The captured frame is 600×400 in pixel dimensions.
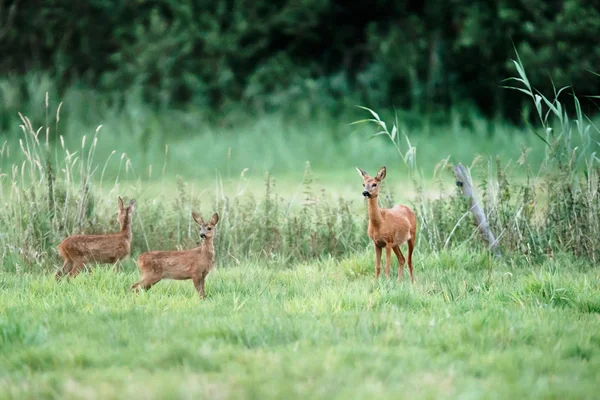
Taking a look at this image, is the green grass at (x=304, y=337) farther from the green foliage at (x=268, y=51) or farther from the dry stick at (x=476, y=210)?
the green foliage at (x=268, y=51)

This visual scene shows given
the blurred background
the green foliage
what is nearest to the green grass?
the blurred background

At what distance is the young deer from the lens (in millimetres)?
7324

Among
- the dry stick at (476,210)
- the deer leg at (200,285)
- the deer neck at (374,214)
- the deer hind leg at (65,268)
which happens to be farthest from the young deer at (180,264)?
the dry stick at (476,210)

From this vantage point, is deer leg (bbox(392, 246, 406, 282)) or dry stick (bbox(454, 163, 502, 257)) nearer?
deer leg (bbox(392, 246, 406, 282))

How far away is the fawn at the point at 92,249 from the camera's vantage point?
8078mm

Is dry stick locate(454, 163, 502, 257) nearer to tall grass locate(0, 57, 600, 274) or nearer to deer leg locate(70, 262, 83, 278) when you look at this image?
tall grass locate(0, 57, 600, 274)

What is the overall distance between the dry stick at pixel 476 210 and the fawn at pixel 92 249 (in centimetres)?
345

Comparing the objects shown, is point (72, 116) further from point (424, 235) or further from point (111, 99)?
point (424, 235)

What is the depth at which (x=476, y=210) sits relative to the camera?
9.29m

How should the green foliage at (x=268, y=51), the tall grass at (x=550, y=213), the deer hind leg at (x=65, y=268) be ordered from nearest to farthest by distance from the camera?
1. the deer hind leg at (x=65, y=268)
2. the tall grass at (x=550, y=213)
3. the green foliage at (x=268, y=51)

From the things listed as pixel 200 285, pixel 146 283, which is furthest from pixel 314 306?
pixel 146 283

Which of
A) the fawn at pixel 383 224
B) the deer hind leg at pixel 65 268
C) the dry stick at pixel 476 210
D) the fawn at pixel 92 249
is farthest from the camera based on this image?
the dry stick at pixel 476 210

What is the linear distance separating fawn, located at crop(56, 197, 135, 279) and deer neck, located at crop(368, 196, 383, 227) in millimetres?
2213

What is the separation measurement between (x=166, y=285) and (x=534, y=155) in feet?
37.9
